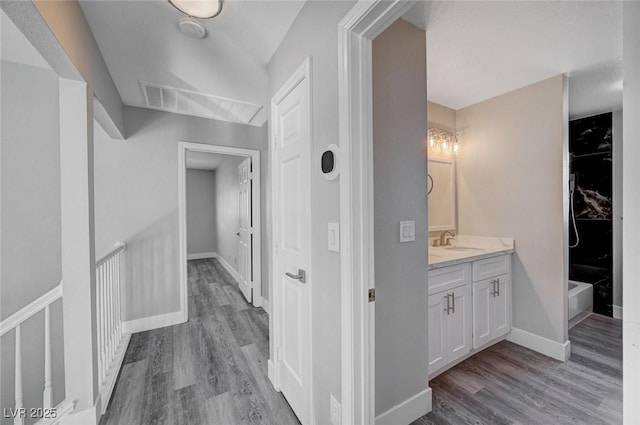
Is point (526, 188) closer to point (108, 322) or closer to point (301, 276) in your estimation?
point (301, 276)

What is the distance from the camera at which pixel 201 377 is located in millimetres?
2049

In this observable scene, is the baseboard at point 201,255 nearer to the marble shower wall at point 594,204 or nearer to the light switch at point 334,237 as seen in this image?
the light switch at point 334,237

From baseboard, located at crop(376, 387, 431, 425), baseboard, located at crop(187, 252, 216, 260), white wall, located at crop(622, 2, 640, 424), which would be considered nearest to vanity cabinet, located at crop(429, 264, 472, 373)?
baseboard, located at crop(376, 387, 431, 425)

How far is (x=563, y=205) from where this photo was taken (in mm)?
2252

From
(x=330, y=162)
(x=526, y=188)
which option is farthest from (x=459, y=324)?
(x=330, y=162)

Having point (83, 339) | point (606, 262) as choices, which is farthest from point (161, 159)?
point (606, 262)

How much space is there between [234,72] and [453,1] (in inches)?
65.8

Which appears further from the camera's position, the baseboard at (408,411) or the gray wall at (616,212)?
the gray wall at (616,212)

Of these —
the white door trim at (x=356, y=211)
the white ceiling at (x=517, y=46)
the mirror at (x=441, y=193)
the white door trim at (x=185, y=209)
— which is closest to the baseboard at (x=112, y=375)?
the white door trim at (x=185, y=209)

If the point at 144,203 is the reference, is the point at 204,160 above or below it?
above

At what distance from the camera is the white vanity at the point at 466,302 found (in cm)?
188

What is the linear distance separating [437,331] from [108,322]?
2610 millimetres

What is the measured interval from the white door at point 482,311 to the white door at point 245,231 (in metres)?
2.66

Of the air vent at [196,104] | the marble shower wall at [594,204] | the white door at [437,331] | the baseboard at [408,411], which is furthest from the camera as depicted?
the marble shower wall at [594,204]
